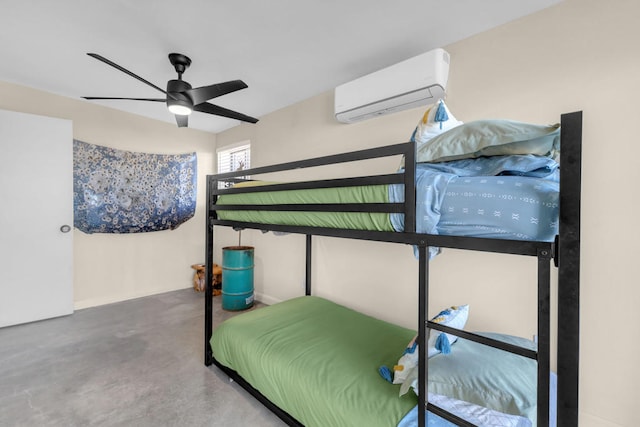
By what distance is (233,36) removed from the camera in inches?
73.9

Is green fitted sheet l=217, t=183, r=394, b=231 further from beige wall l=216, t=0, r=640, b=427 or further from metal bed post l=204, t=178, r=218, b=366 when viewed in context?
beige wall l=216, t=0, r=640, b=427

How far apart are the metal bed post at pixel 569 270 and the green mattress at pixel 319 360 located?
56 centimetres

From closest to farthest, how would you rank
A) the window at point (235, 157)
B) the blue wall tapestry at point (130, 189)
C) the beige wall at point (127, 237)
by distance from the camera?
the beige wall at point (127, 237) → the blue wall tapestry at point (130, 189) → the window at point (235, 157)

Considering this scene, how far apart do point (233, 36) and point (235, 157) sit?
7.42 feet

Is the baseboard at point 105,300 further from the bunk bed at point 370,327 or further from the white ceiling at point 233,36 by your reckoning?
the white ceiling at point 233,36

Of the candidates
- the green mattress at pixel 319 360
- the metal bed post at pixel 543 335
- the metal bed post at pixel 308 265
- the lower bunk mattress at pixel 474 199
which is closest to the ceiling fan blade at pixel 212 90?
the lower bunk mattress at pixel 474 199

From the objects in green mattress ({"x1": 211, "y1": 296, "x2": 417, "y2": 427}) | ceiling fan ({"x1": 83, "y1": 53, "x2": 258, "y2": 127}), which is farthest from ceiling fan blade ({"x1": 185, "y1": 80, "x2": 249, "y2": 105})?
green mattress ({"x1": 211, "y1": 296, "x2": 417, "y2": 427})

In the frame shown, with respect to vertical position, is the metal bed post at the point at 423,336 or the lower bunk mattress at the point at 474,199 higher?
the lower bunk mattress at the point at 474,199

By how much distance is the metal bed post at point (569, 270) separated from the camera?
29.7 inches

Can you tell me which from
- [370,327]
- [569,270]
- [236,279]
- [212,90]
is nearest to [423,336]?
[569,270]

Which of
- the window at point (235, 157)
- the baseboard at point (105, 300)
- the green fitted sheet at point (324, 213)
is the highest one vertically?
the window at point (235, 157)

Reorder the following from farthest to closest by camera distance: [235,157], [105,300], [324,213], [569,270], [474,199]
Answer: [235,157] → [105,300] → [324,213] → [474,199] → [569,270]

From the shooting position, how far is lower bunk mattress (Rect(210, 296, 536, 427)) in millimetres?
1078

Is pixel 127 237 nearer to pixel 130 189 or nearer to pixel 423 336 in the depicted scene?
pixel 130 189
